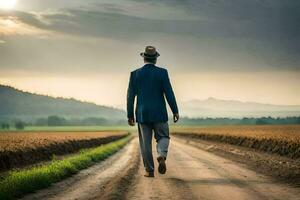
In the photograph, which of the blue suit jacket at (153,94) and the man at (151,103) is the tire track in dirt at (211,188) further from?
the blue suit jacket at (153,94)

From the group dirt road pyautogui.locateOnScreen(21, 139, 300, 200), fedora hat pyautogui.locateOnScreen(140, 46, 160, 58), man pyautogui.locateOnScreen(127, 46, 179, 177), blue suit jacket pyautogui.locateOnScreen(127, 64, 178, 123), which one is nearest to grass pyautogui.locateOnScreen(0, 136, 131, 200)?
dirt road pyautogui.locateOnScreen(21, 139, 300, 200)

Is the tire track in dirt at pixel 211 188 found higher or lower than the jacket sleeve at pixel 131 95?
lower

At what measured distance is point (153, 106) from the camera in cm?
1384

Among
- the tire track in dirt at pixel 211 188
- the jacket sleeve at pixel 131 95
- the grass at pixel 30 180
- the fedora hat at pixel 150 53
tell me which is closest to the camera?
the tire track in dirt at pixel 211 188

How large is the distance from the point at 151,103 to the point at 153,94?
0.81ft

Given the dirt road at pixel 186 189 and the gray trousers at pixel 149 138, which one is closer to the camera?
the dirt road at pixel 186 189

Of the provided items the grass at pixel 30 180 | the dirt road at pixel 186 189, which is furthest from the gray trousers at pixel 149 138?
the grass at pixel 30 180

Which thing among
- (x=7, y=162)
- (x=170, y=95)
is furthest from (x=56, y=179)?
(x=7, y=162)

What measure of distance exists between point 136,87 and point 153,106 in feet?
2.64

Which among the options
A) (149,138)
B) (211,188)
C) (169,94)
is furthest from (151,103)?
(211,188)

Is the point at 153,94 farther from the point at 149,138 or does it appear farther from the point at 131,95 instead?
the point at 149,138

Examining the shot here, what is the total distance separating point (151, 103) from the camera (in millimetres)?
13875

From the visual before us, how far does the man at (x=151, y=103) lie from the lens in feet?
45.3

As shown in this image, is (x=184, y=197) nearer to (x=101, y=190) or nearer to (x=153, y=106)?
(x=101, y=190)
